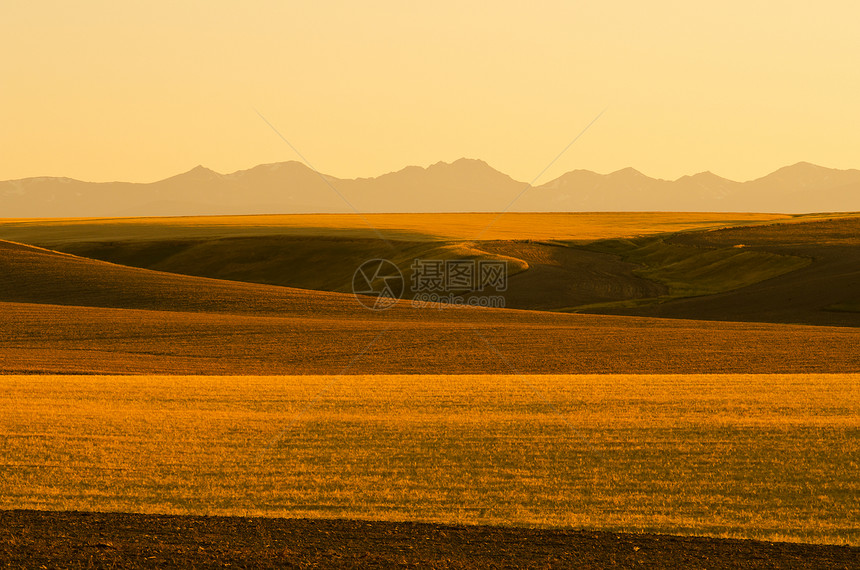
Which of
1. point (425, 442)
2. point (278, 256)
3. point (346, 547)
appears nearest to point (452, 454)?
point (425, 442)

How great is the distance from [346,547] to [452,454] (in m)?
6.28

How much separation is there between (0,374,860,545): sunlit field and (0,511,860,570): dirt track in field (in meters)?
0.68

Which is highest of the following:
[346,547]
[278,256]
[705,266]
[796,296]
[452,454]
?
[278,256]

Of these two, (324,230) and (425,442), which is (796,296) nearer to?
(425,442)

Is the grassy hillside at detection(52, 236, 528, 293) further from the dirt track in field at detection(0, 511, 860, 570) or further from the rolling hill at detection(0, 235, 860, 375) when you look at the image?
the dirt track in field at detection(0, 511, 860, 570)

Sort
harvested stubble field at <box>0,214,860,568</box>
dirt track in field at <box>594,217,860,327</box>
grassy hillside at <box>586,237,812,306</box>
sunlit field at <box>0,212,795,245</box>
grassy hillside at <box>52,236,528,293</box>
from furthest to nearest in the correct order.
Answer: sunlit field at <box>0,212,795,245</box> < grassy hillside at <box>52,236,528,293</box> < grassy hillside at <box>586,237,812,306</box> < dirt track in field at <box>594,217,860,327</box> < harvested stubble field at <box>0,214,860,568</box>

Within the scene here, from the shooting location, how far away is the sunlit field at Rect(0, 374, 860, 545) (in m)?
14.2

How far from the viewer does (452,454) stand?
711 inches

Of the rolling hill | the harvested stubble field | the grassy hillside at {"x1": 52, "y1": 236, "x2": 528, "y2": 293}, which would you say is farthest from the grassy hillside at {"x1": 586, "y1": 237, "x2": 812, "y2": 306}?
the harvested stubble field

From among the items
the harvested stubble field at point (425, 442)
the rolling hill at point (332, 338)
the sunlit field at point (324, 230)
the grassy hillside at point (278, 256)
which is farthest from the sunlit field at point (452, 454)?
the sunlit field at point (324, 230)

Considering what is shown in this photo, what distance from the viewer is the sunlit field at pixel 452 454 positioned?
46.5 ft

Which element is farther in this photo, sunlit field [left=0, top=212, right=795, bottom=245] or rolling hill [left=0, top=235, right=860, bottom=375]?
sunlit field [left=0, top=212, right=795, bottom=245]

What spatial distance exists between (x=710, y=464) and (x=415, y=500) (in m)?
6.21

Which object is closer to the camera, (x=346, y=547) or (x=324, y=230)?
(x=346, y=547)
